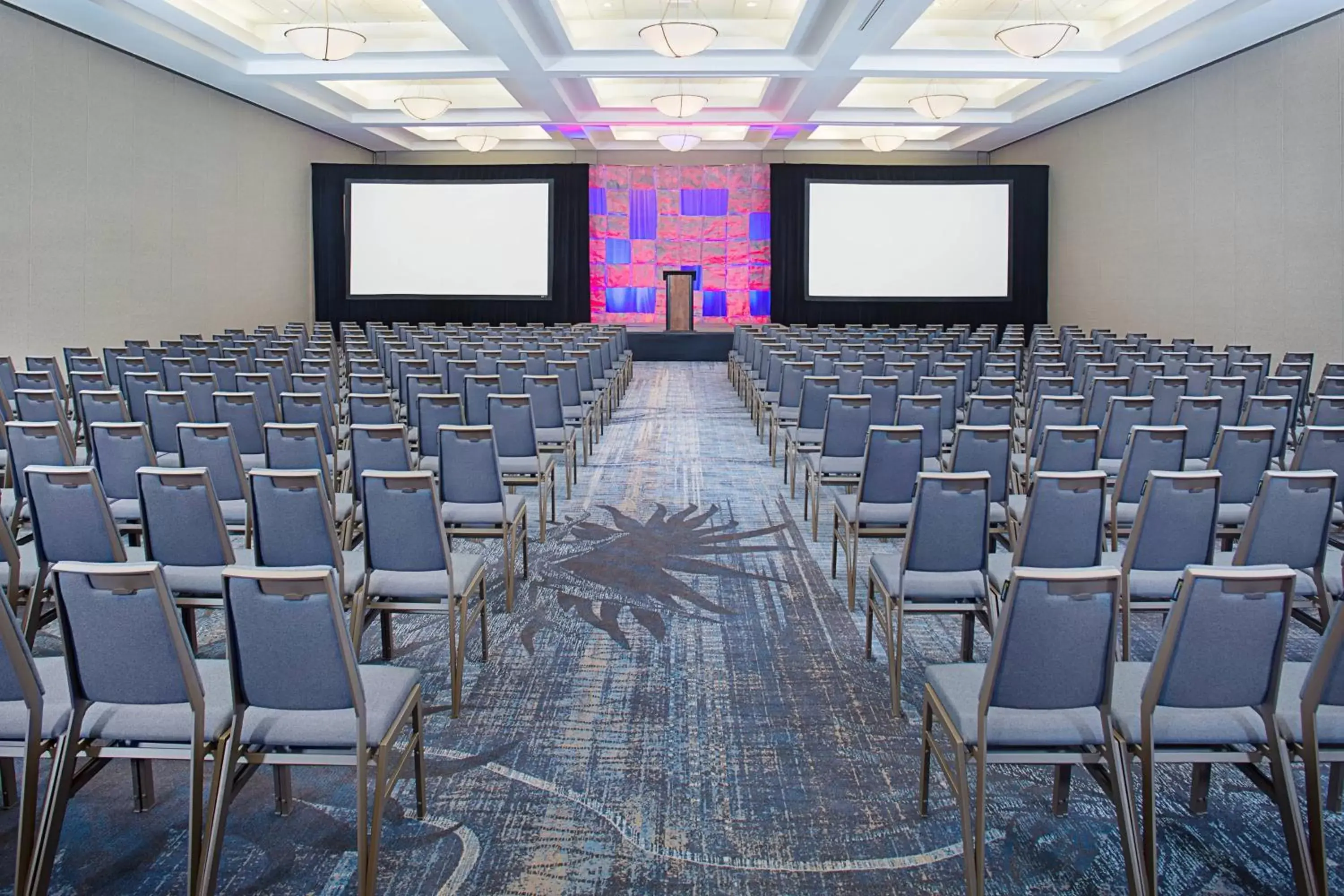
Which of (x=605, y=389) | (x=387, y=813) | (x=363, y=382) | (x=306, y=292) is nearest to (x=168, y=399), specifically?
(x=363, y=382)

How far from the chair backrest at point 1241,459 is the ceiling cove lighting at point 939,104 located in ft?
38.1

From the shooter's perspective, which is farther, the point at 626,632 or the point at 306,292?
the point at 306,292

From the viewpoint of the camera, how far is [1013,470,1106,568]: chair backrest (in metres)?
3.81

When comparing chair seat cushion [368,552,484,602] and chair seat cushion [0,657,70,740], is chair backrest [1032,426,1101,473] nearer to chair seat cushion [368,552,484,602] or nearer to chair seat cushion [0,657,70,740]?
chair seat cushion [368,552,484,602]

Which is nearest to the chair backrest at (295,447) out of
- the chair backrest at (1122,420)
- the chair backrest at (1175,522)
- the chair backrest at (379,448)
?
the chair backrest at (379,448)

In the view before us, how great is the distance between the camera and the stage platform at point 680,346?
19.7m

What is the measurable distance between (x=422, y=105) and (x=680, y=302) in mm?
6957

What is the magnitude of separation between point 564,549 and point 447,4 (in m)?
8.04

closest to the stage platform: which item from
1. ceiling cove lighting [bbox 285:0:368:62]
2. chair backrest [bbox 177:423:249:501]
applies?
ceiling cove lighting [bbox 285:0:368:62]

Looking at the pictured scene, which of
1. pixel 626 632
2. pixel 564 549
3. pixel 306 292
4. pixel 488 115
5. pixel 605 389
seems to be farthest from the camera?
pixel 306 292

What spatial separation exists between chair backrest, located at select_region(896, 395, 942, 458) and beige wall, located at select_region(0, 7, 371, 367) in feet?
33.9

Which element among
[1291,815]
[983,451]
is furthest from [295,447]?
[1291,815]

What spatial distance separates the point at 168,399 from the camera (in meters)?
6.44

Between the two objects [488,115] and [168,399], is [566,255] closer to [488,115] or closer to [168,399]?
[488,115]
